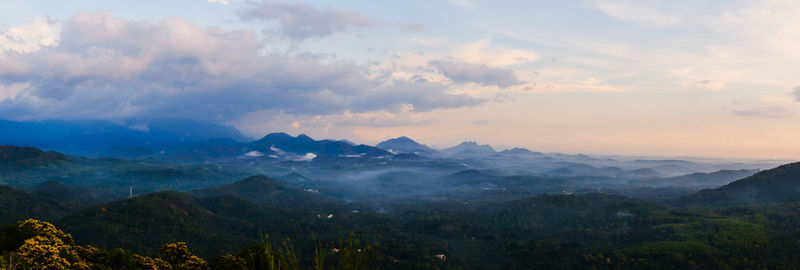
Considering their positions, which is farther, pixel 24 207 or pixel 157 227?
pixel 24 207

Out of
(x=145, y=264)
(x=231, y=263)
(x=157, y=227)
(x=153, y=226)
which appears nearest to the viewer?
(x=145, y=264)

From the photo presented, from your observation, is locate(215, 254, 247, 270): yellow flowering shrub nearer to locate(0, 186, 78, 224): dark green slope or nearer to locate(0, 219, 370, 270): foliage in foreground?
locate(0, 219, 370, 270): foliage in foreground

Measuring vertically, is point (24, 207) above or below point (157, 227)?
above

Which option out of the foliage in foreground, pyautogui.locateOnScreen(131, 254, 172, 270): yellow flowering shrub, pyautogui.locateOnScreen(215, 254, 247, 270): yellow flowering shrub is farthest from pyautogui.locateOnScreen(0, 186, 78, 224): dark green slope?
pyautogui.locateOnScreen(215, 254, 247, 270): yellow flowering shrub

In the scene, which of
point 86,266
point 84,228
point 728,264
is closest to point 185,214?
point 84,228

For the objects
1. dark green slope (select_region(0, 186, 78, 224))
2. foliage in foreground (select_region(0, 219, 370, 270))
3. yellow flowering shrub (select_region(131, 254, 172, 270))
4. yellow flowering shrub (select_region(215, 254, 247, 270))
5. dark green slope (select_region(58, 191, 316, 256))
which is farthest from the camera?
dark green slope (select_region(0, 186, 78, 224))

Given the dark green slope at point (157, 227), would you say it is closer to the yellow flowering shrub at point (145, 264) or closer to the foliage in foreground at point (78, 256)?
the foliage in foreground at point (78, 256)

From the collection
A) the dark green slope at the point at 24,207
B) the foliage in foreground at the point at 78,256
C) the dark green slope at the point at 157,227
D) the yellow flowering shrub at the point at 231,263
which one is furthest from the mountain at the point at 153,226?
the yellow flowering shrub at the point at 231,263

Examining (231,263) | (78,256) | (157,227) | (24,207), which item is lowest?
(157,227)

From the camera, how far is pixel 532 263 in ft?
472

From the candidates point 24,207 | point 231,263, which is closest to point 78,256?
point 231,263

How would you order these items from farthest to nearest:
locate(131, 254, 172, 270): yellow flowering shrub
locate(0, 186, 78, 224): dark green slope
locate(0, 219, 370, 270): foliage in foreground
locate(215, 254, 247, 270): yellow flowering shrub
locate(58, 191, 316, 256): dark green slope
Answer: locate(0, 186, 78, 224): dark green slope < locate(58, 191, 316, 256): dark green slope < locate(215, 254, 247, 270): yellow flowering shrub < locate(131, 254, 172, 270): yellow flowering shrub < locate(0, 219, 370, 270): foliage in foreground

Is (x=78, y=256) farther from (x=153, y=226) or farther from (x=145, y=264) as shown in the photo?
(x=153, y=226)

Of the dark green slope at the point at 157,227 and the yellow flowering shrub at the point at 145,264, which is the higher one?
the yellow flowering shrub at the point at 145,264
